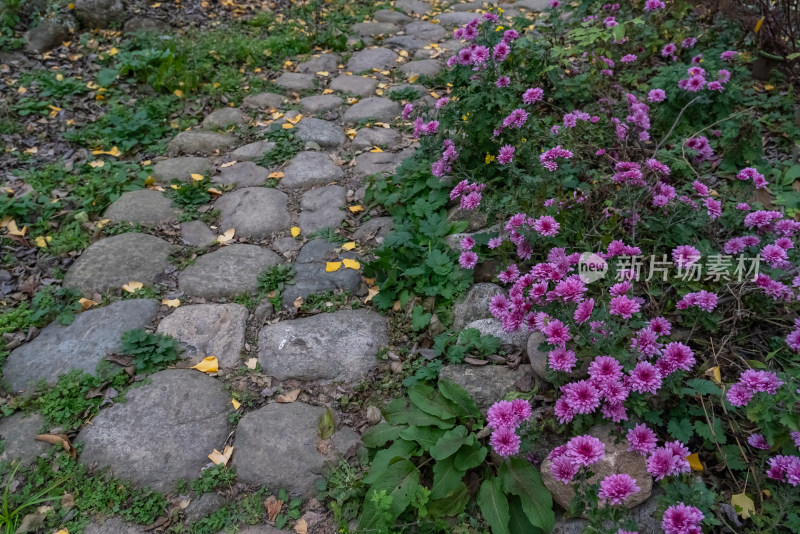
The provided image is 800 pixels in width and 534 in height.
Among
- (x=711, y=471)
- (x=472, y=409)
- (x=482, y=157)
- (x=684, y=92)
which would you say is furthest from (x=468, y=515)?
(x=684, y=92)

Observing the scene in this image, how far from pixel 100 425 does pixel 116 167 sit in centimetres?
230

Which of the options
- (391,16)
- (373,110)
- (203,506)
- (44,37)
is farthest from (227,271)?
(391,16)

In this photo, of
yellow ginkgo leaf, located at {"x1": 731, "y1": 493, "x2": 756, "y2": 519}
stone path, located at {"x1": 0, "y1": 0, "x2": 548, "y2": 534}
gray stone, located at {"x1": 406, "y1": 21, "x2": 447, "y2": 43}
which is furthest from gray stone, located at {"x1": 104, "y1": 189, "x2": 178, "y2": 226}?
gray stone, located at {"x1": 406, "y1": 21, "x2": 447, "y2": 43}

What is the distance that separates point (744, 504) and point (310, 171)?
10.5 ft

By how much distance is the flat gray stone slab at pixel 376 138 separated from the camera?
4.29 m

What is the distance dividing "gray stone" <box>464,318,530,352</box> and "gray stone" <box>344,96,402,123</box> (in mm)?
2588

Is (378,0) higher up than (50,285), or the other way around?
(378,0)

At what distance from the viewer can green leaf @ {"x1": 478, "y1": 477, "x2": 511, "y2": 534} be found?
188cm

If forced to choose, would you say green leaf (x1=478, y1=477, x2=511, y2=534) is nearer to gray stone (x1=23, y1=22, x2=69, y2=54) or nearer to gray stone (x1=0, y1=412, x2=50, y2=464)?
gray stone (x1=0, y1=412, x2=50, y2=464)

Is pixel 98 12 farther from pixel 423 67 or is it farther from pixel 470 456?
pixel 470 456

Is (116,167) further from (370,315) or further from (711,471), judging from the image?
(711,471)

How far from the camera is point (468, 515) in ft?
6.51

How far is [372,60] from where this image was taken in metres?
5.60

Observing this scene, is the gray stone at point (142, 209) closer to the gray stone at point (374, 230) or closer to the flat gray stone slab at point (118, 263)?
the flat gray stone slab at point (118, 263)
